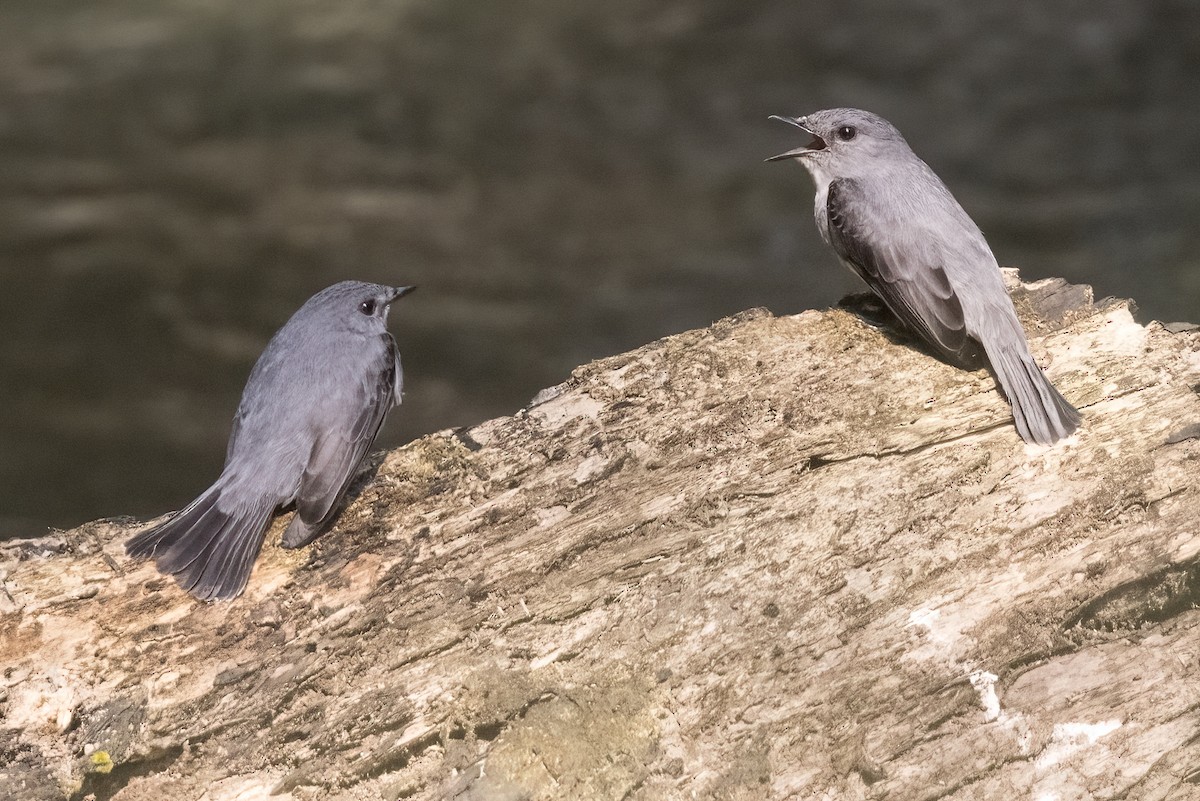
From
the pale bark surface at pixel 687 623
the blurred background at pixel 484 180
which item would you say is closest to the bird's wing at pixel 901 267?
the pale bark surface at pixel 687 623

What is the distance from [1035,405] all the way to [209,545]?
182 centimetres

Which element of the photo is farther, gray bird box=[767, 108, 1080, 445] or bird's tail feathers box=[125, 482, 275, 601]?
gray bird box=[767, 108, 1080, 445]

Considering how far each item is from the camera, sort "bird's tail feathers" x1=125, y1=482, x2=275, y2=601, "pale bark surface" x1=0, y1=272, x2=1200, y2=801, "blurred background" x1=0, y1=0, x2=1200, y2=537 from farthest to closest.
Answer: "blurred background" x1=0, y1=0, x2=1200, y2=537
"bird's tail feathers" x1=125, y1=482, x2=275, y2=601
"pale bark surface" x1=0, y1=272, x2=1200, y2=801

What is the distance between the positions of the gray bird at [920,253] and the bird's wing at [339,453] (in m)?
1.27

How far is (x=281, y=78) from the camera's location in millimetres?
4105

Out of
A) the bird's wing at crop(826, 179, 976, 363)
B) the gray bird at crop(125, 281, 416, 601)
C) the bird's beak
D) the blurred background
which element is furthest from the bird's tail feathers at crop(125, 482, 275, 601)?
the blurred background

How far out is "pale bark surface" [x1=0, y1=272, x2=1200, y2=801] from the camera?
197 cm

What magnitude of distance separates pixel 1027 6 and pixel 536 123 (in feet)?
6.60

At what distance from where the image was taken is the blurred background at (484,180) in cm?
407

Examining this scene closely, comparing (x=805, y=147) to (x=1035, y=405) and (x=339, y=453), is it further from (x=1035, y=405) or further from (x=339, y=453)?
(x=339, y=453)

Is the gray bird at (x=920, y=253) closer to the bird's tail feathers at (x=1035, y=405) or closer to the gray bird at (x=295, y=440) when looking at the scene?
the bird's tail feathers at (x=1035, y=405)

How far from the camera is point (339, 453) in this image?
2.36 metres

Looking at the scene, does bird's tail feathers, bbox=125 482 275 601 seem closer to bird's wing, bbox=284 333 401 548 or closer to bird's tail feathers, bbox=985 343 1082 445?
bird's wing, bbox=284 333 401 548

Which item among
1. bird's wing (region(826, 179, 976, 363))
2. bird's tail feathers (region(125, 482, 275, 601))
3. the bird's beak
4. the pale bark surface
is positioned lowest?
the pale bark surface
